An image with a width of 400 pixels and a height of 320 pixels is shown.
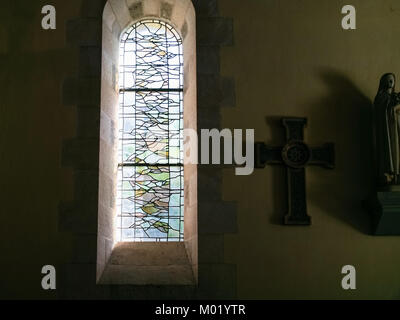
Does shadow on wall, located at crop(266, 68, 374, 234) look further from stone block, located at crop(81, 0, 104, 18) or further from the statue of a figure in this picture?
stone block, located at crop(81, 0, 104, 18)

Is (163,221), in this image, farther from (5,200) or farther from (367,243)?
(367,243)

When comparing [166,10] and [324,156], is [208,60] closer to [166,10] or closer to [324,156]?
[166,10]

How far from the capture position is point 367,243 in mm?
4895

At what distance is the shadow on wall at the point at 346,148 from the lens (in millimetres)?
Result: 4957

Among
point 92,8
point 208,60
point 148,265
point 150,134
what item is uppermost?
point 92,8

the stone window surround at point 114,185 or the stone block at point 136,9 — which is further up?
the stone block at point 136,9

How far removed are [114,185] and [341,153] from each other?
6.42 feet

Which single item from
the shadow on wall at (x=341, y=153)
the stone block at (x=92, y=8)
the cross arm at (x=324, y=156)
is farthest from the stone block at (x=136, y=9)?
the cross arm at (x=324, y=156)

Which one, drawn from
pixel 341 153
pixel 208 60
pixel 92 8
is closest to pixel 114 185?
pixel 208 60

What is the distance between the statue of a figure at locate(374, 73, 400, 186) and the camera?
4.75 m

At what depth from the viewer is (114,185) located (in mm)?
5387

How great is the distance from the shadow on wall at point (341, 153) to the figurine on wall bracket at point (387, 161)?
171 millimetres

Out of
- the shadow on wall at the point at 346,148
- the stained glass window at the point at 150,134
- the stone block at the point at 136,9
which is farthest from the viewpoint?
the stone block at the point at 136,9

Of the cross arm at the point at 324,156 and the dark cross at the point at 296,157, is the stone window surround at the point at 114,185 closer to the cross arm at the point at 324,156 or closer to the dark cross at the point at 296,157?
the dark cross at the point at 296,157
